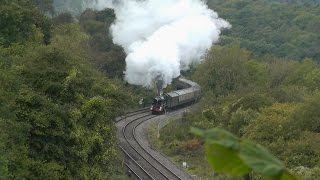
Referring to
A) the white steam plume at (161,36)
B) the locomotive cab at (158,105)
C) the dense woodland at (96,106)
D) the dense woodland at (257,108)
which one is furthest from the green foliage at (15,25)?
the white steam plume at (161,36)

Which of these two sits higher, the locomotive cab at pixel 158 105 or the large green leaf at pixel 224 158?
the large green leaf at pixel 224 158

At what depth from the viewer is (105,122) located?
18.8 m

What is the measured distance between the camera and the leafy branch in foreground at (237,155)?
3.59 ft

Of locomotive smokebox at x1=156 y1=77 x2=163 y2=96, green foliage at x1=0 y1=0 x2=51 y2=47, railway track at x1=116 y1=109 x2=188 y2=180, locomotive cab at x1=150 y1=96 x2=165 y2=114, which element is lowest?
railway track at x1=116 y1=109 x2=188 y2=180

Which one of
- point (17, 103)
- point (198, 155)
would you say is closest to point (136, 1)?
point (198, 155)

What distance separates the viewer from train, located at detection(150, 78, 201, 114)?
35.0 metres

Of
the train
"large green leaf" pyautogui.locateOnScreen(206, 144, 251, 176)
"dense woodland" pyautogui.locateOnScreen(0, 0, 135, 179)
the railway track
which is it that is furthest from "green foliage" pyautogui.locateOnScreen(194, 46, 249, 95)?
Result: "large green leaf" pyautogui.locateOnScreen(206, 144, 251, 176)

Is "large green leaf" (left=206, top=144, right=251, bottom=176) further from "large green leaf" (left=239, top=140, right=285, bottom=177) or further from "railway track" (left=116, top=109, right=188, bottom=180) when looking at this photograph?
"railway track" (left=116, top=109, right=188, bottom=180)

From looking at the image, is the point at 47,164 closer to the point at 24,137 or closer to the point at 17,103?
the point at 24,137

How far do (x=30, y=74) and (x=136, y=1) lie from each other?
33042 mm

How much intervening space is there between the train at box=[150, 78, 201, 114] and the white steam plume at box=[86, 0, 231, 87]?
1444mm

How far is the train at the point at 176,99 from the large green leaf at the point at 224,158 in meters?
33.6

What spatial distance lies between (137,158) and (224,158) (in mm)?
23218

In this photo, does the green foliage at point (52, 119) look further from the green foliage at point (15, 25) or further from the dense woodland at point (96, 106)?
the green foliage at point (15, 25)
